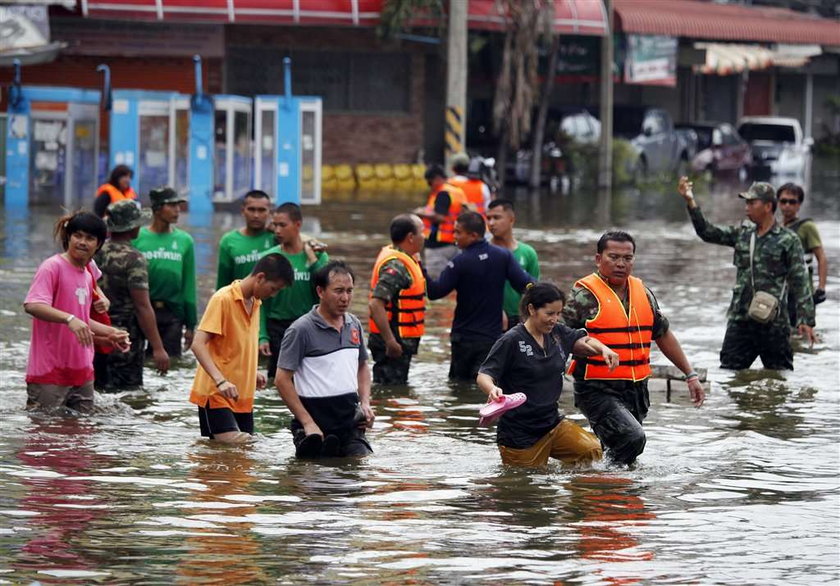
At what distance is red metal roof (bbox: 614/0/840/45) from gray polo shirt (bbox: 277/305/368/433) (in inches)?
1448

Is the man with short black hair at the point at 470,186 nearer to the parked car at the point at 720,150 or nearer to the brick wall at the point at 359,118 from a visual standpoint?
the brick wall at the point at 359,118

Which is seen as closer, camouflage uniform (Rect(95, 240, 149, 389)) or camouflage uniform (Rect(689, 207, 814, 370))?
camouflage uniform (Rect(95, 240, 149, 389))

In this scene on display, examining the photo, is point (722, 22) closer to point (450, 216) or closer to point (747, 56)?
point (747, 56)

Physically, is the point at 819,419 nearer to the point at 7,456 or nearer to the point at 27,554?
the point at 7,456

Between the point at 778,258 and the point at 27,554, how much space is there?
25.9 ft

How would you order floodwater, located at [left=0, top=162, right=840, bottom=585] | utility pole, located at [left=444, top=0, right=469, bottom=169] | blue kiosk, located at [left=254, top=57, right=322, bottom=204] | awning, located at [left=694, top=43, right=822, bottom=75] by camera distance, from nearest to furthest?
1. floodwater, located at [left=0, top=162, right=840, bottom=585]
2. blue kiosk, located at [left=254, top=57, right=322, bottom=204]
3. utility pole, located at [left=444, top=0, right=469, bottom=169]
4. awning, located at [left=694, top=43, right=822, bottom=75]

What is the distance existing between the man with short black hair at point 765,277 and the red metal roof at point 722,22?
32.2 m

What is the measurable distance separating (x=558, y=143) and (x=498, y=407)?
3466 centimetres

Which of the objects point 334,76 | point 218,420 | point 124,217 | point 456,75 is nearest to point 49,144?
point 456,75

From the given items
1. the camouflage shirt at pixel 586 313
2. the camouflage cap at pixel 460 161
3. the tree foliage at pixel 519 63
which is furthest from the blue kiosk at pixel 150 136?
the camouflage shirt at pixel 586 313

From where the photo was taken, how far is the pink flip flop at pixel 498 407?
9180 millimetres

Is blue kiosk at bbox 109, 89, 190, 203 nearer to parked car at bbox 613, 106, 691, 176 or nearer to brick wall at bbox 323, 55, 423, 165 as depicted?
brick wall at bbox 323, 55, 423, 165

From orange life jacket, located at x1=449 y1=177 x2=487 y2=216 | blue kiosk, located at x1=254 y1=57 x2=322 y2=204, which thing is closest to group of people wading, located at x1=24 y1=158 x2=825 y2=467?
orange life jacket, located at x1=449 y1=177 x2=487 y2=216

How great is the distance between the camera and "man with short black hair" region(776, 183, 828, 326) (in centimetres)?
1578
